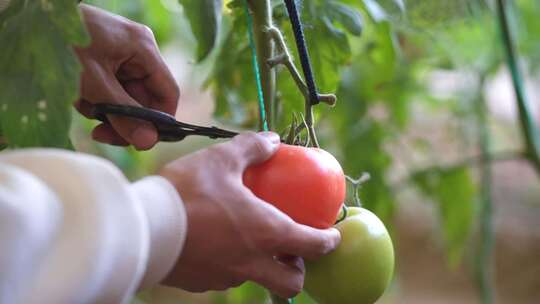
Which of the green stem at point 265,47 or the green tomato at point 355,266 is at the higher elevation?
the green stem at point 265,47

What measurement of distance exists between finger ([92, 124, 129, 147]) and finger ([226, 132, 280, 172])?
151mm

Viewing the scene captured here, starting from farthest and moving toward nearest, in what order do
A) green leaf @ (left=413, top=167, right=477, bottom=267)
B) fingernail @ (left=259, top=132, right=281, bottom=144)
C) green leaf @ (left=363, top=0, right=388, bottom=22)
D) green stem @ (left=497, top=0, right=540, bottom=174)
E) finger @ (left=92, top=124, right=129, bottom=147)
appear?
green leaf @ (left=413, top=167, right=477, bottom=267), green stem @ (left=497, top=0, right=540, bottom=174), green leaf @ (left=363, top=0, right=388, bottom=22), finger @ (left=92, top=124, right=129, bottom=147), fingernail @ (left=259, top=132, right=281, bottom=144)

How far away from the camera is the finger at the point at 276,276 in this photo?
0.41 metres

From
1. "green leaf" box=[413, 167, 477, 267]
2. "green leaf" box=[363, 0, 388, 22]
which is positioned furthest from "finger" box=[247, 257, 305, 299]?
"green leaf" box=[413, 167, 477, 267]

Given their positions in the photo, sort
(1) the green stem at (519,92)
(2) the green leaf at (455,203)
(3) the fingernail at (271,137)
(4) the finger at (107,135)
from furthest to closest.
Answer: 1. (2) the green leaf at (455,203)
2. (1) the green stem at (519,92)
3. (4) the finger at (107,135)
4. (3) the fingernail at (271,137)

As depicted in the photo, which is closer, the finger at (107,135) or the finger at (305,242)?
the finger at (305,242)

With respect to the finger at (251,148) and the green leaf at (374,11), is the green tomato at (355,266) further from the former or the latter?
the green leaf at (374,11)

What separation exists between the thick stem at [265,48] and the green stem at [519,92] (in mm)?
442

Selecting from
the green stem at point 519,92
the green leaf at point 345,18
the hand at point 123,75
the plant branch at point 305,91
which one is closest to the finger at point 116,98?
the hand at point 123,75

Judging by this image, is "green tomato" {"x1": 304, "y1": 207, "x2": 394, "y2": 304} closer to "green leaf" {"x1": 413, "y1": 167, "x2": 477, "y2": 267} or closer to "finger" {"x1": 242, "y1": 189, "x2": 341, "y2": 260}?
"finger" {"x1": 242, "y1": 189, "x2": 341, "y2": 260}

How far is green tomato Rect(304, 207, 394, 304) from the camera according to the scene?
1.52 feet

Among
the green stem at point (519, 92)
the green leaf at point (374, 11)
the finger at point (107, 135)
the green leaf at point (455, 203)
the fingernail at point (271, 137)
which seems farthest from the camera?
→ the green leaf at point (455, 203)

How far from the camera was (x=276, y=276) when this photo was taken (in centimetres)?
42

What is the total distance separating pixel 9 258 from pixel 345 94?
Answer: 0.81m
